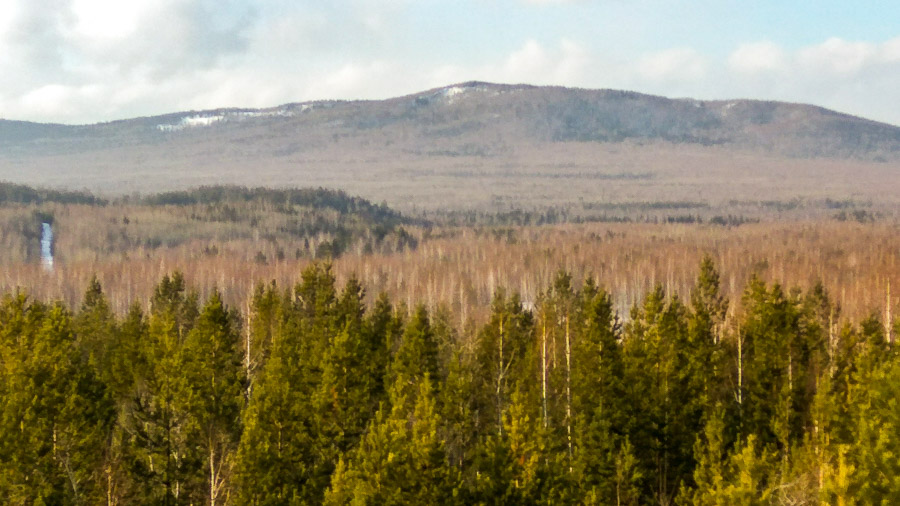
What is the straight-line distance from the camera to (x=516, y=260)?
577 feet

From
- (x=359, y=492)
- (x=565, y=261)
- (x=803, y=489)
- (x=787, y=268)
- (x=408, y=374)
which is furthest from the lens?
(x=565, y=261)

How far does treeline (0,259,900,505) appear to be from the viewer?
33.8 metres

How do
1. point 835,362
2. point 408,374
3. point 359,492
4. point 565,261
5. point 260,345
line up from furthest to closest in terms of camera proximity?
point 565,261
point 260,345
point 835,362
point 408,374
point 359,492

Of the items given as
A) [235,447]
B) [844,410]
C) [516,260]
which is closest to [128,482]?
[235,447]

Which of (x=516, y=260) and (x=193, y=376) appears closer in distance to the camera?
(x=193, y=376)

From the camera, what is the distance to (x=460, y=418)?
Answer: 142 ft

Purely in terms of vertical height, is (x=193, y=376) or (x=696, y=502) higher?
(x=193, y=376)

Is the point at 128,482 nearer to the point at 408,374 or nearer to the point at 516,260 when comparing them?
the point at 408,374

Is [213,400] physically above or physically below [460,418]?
above

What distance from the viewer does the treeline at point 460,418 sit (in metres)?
33.8

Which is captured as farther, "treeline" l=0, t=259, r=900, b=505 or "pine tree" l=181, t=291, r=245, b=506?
"pine tree" l=181, t=291, r=245, b=506

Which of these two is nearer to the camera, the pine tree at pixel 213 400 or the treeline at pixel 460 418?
the treeline at pixel 460 418

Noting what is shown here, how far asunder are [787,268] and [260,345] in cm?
10152

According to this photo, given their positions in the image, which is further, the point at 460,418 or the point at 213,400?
the point at 460,418
